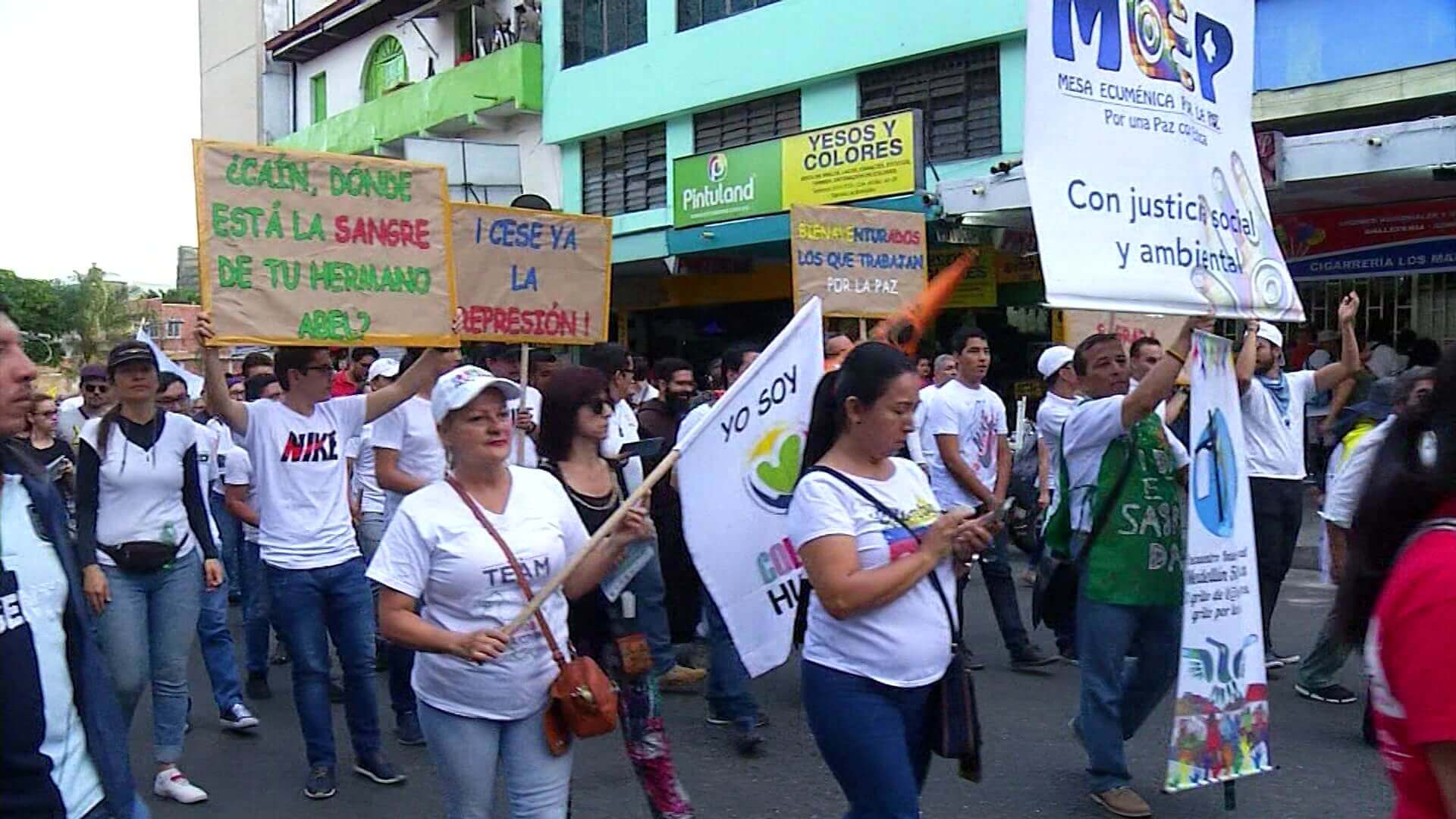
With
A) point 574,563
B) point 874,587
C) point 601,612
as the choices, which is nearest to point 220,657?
point 601,612

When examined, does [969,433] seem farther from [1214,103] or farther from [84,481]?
[84,481]

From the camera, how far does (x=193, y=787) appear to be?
226 inches

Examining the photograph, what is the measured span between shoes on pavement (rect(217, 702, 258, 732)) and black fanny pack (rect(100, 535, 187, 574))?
154 cm

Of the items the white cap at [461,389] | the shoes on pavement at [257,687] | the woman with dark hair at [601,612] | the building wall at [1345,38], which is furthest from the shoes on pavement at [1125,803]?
the building wall at [1345,38]

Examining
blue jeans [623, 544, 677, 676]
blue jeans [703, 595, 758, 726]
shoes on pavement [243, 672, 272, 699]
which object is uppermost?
blue jeans [623, 544, 677, 676]

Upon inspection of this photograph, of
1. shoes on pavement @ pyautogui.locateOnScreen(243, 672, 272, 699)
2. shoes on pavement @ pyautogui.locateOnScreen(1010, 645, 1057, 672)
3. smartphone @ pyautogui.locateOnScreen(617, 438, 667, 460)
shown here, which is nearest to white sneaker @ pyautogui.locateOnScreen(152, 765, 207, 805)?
shoes on pavement @ pyautogui.locateOnScreen(243, 672, 272, 699)

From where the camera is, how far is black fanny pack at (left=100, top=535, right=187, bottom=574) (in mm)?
5457

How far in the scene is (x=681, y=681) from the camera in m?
7.68

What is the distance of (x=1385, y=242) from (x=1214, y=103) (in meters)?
9.90

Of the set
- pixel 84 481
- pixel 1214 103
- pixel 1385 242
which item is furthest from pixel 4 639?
pixel 1385 242

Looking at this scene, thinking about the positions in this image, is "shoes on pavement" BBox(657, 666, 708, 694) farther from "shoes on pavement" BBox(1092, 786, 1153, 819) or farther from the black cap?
the black cap

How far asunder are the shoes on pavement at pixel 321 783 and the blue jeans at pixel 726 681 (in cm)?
182

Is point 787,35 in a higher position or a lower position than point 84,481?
higher

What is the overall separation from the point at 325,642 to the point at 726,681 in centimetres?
186
